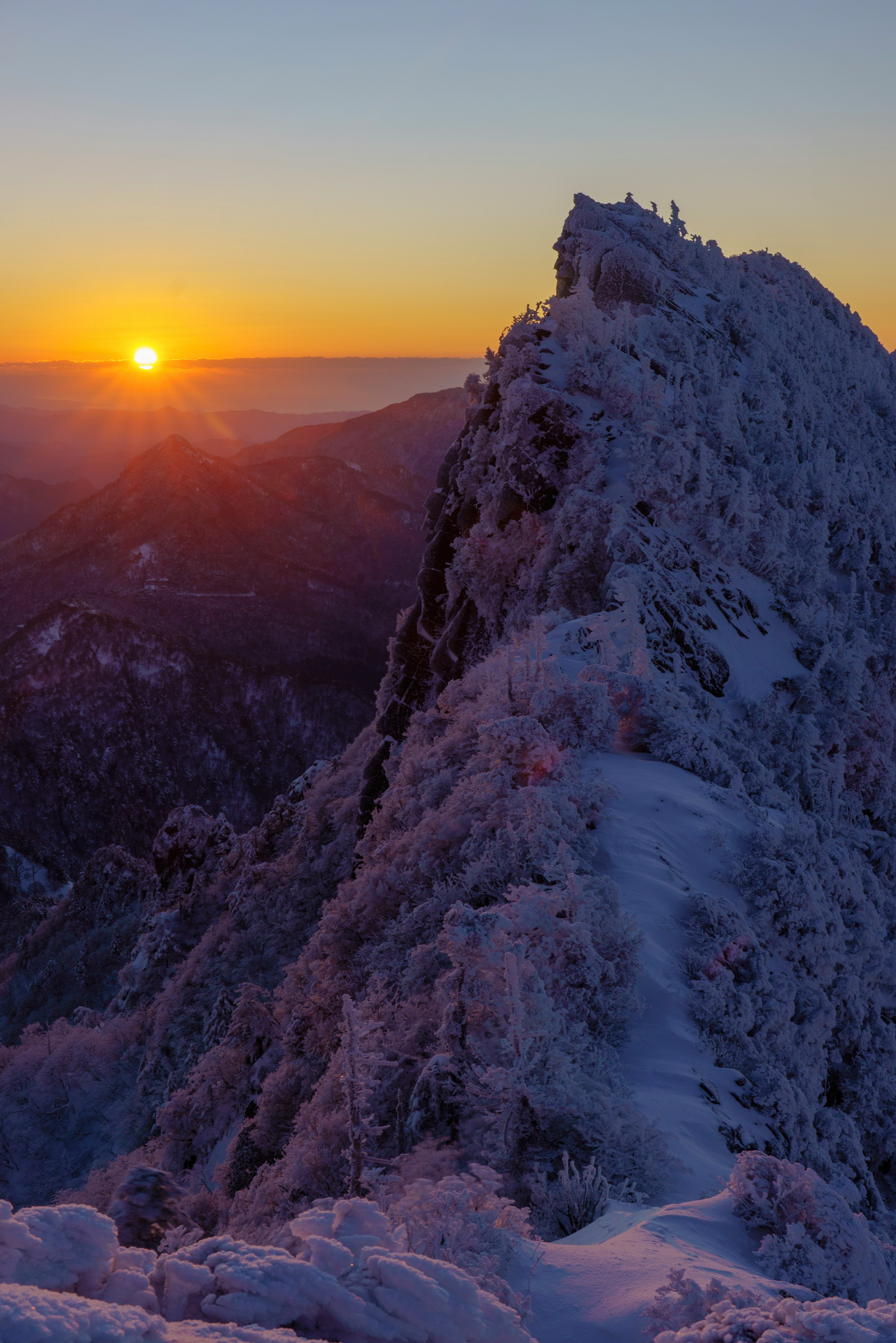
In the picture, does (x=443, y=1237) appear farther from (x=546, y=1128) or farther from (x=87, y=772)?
(x=87, y=772)

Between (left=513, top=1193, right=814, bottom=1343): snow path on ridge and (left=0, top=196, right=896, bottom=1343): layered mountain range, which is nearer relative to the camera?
(left=513, top=1193, right=814, bottom=1343): snow path on ridge

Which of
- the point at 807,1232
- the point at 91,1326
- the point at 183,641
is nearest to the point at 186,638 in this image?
the point at 183,641

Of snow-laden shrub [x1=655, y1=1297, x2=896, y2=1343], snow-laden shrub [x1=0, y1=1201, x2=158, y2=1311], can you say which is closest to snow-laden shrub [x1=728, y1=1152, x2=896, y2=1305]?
snow-laden shrub [x1=655, y1=1297, x2=896, y2=1343]

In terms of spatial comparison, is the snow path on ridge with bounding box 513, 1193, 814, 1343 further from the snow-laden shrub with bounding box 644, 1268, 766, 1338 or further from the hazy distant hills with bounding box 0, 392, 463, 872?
the hazy distant hills with bounding box 0, 392, 463, 872

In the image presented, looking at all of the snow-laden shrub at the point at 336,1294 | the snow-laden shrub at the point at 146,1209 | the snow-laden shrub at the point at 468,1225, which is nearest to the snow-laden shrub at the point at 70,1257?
the snow-laden shrub at the point at 336,1294

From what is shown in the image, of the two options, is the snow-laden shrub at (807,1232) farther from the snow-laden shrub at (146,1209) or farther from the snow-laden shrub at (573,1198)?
the snow-laden shrub at (146,1209)
